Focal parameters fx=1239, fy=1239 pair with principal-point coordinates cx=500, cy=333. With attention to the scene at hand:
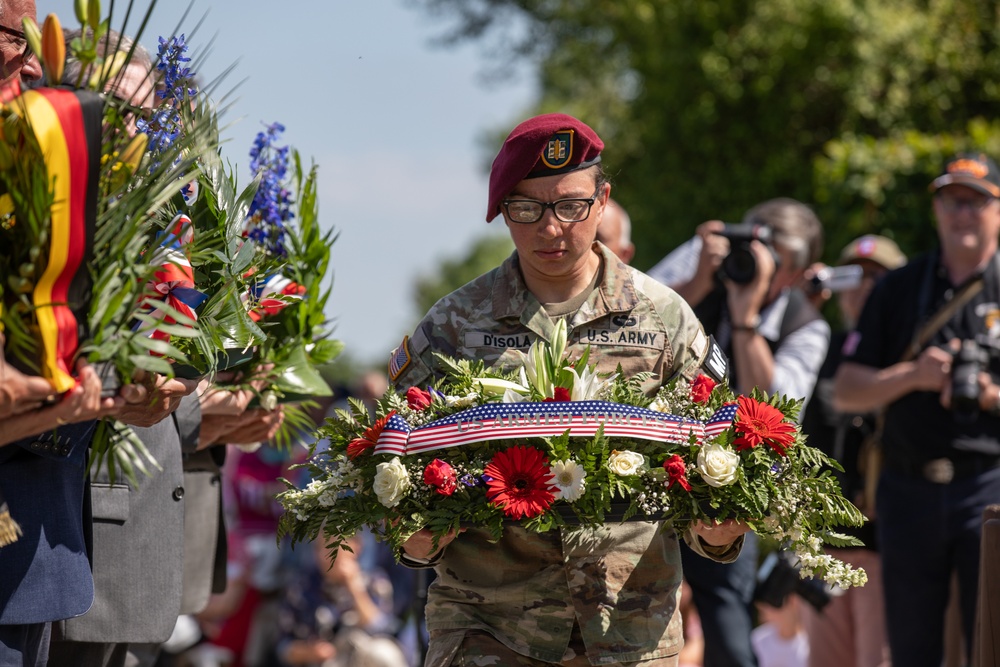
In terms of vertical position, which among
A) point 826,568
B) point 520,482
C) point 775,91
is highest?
point 775,91

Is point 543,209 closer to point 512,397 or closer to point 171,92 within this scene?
point 512,397

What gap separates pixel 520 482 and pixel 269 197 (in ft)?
5.90

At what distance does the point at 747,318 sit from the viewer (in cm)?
589

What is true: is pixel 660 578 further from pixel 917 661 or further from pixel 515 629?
pixel 917 661

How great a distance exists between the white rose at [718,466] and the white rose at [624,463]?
0.59 feet

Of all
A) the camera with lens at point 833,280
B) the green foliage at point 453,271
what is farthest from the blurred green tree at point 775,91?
the green foliage at point 453,271

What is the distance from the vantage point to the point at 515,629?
12.0ft

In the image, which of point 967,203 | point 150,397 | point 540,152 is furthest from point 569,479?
point 967,203

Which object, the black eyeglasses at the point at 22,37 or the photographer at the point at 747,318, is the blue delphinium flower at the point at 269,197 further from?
the photographer at the point at 747,318

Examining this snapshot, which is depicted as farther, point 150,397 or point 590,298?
point 590,298

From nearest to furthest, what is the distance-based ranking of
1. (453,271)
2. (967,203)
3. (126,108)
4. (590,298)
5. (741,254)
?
(126,108)
(590,298)
(967,203)
(741,254)
(453,271)

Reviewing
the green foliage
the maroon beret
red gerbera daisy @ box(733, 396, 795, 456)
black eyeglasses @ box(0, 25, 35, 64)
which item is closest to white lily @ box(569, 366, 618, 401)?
red gerbera daisy @ box(733, 396, 795, 456)

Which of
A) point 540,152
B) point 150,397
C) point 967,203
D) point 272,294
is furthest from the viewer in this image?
point 967,203

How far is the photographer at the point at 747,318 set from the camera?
18.0 feet
